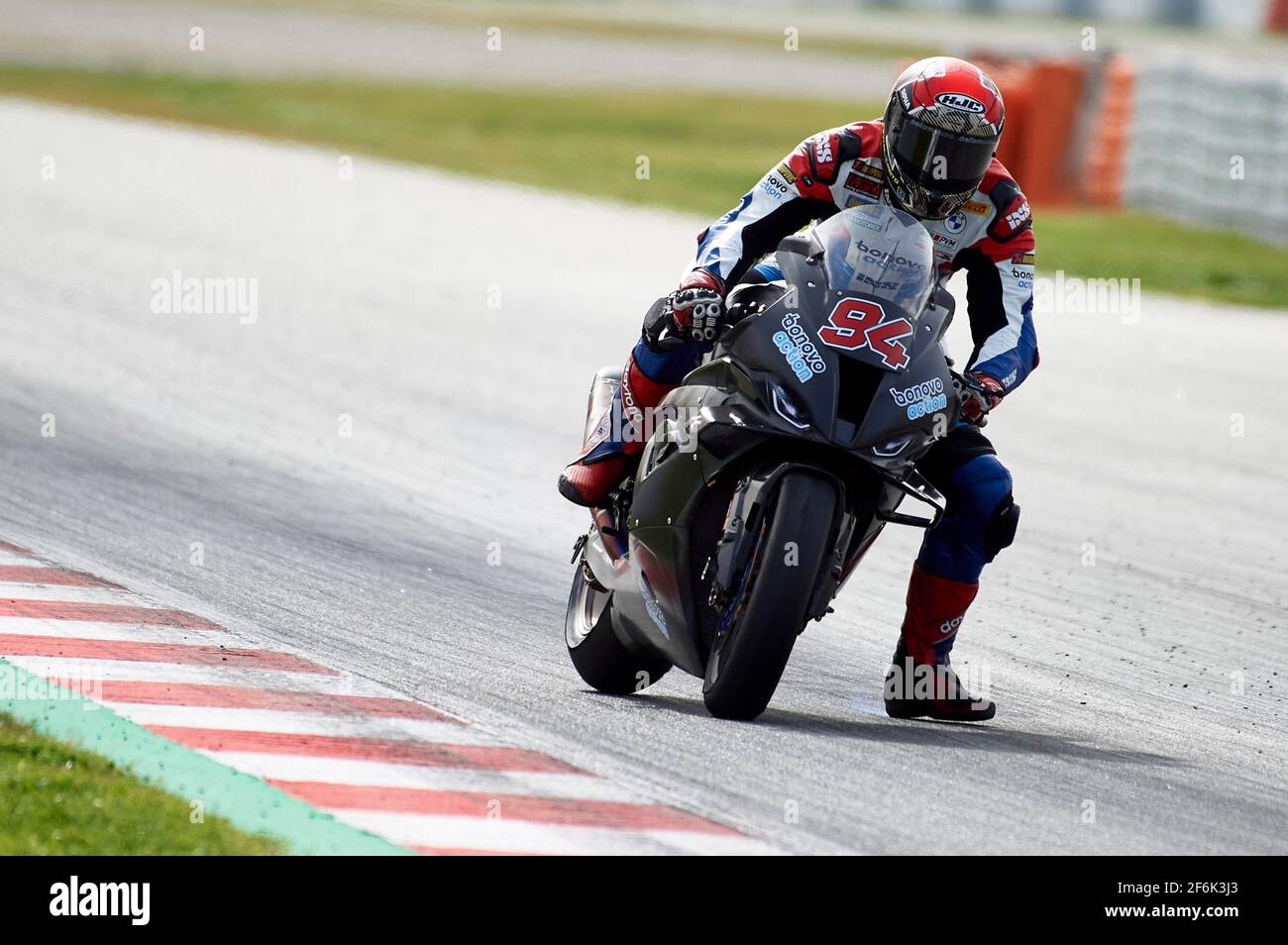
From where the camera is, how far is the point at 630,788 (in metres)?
4.74

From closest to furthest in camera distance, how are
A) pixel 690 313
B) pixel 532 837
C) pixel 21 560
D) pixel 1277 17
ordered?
pixel 532 837 < pixel 690 313 < pixel 21 560 < pixel 1277 17

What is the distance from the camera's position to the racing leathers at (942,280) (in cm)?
576

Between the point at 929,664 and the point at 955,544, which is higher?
the point at 955,544

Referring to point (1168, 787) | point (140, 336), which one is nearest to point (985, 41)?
point (140, 336)

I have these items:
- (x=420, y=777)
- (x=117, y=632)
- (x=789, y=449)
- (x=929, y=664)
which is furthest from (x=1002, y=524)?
(x=117, y=632)

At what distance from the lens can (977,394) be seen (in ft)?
18.3

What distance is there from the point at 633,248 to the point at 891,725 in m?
13.1

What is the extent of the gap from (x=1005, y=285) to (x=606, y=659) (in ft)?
5.39

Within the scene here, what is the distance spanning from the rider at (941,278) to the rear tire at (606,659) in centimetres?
36

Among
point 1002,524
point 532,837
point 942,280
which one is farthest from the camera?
point 942,280

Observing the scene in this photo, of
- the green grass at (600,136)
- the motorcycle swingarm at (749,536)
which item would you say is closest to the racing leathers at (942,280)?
the motorcycle swingarm at (749,536)

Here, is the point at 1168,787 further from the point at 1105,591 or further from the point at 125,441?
the point at 125,441

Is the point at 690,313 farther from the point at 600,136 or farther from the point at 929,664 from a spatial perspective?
the point at 600,136

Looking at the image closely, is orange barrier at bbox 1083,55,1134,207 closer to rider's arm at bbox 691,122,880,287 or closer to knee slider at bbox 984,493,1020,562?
rider's arm at bbox 691,122,880,287
